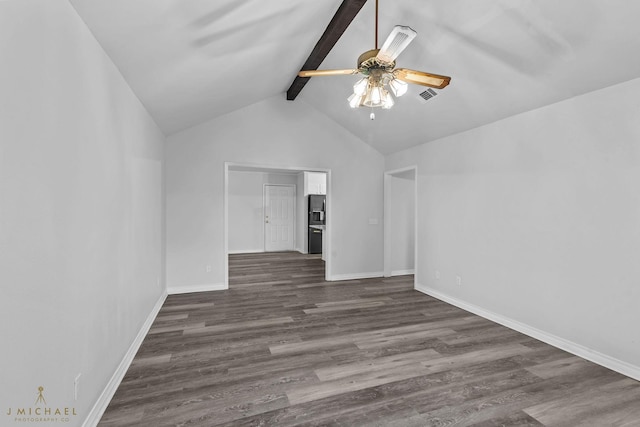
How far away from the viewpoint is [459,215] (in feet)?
13.6

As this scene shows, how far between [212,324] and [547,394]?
124 inches

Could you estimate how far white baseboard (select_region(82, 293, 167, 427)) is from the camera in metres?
1.77

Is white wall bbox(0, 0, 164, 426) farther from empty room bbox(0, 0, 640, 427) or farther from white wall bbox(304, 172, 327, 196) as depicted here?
white wall bbox(304, 172, 327, 196)

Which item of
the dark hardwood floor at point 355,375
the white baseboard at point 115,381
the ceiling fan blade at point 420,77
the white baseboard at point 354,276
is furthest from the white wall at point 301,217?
the ceiling fan blade at point 420,77

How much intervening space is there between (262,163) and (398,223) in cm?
296

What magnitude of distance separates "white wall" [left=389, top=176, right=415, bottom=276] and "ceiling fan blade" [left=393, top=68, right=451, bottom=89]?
145 inches

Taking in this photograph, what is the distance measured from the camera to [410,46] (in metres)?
3.05

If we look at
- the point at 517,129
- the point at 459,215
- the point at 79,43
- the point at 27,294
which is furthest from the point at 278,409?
the point at 517,129

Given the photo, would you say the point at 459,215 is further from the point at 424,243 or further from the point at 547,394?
the point at 547,394

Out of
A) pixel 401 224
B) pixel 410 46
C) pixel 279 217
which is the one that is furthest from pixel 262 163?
pixel 279 217

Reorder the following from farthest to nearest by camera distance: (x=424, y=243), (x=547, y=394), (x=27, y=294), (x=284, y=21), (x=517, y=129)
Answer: (x=424, y=243) → (x=517, y=129) → (x=284, y=21) → (x=547, y=394) → (x=27, y=294)

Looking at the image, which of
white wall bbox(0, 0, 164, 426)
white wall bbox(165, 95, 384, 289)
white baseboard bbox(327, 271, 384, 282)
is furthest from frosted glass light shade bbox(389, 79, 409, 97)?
white baseboard bbox(327, 271, 384, 282)

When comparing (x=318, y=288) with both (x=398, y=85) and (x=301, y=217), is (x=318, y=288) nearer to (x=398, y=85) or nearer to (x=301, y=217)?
(x=398, y=85)

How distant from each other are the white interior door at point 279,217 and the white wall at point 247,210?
0.16 metres
